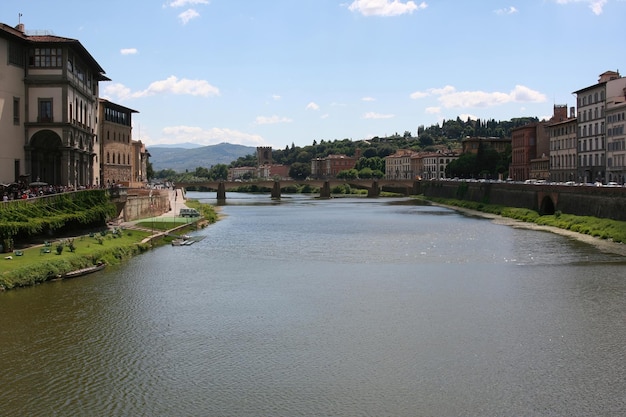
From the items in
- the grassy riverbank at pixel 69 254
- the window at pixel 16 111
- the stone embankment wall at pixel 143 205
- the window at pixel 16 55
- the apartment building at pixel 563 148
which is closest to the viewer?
the grassy riverbank at pixel 69 254

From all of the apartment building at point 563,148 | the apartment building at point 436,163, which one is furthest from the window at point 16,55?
the apartment building at point 436,163

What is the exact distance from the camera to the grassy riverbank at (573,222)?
46.3 metres

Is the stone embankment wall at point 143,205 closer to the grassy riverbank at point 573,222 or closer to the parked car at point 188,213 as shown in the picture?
the parked car at point 188,213

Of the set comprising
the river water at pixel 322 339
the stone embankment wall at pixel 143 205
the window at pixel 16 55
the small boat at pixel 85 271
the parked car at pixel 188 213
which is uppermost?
the window at pixel 16 55

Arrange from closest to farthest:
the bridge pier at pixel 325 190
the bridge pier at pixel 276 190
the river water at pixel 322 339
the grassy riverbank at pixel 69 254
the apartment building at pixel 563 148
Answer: the river water at pixel 322 339
the grassy riverbank at pixel 69 254
the apartment building at pixel 563 148
the bridge pier at pixel 276 190
the bridge pier at pixel 325 190

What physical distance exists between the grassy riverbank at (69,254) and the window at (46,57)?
10.9 m

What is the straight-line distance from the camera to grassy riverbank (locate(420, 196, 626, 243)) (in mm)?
46269

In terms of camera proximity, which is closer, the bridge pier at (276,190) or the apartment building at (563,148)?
the apartment building at (563,148)

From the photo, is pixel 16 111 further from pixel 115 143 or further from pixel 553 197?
pixel 553 197

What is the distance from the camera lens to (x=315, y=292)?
96.5 feet

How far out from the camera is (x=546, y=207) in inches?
2581

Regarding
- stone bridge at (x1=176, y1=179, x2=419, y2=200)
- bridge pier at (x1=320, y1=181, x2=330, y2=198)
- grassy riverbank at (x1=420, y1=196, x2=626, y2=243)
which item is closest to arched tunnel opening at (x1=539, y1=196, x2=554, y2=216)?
grassy riverbank at (x1=420, y1=196, x2=626, y2=243)

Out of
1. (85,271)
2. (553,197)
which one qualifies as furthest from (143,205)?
(553,197)

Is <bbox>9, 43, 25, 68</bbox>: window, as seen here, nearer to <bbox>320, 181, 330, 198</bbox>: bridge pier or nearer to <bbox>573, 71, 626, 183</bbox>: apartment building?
<bbox>573, 71, 626, 183</bbox>: apartment building
